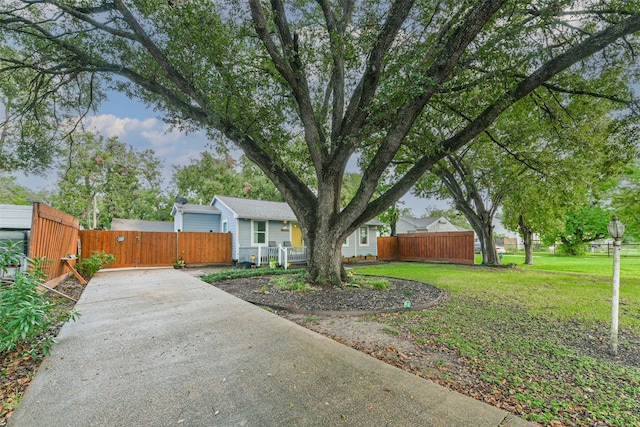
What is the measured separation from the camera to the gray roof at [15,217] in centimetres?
686

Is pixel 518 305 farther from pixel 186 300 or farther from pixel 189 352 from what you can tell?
pixel 186 300

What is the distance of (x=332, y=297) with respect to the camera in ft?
18.7

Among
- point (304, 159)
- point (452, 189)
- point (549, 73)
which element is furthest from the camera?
point (452, 189)

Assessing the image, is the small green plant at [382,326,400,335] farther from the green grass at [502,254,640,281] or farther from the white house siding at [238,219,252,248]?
the white house siding at [238,219,252,248]

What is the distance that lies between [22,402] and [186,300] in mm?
3519

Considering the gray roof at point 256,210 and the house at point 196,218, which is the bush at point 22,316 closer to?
the gray roof at point 256,210

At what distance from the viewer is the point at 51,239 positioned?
6.64 metres

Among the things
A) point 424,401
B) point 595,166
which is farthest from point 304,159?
point 595,166

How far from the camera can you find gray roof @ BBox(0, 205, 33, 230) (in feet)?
22.5

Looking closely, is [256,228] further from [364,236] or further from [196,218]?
[364,236]

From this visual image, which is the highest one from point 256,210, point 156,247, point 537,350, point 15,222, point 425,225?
point 256,210

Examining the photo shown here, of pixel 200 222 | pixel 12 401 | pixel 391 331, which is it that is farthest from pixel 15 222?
pixel 391 331

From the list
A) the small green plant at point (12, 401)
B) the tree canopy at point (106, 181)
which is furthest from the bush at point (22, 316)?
the tree canopy at point (106, 181)

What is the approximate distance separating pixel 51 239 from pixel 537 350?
31.4 ft
